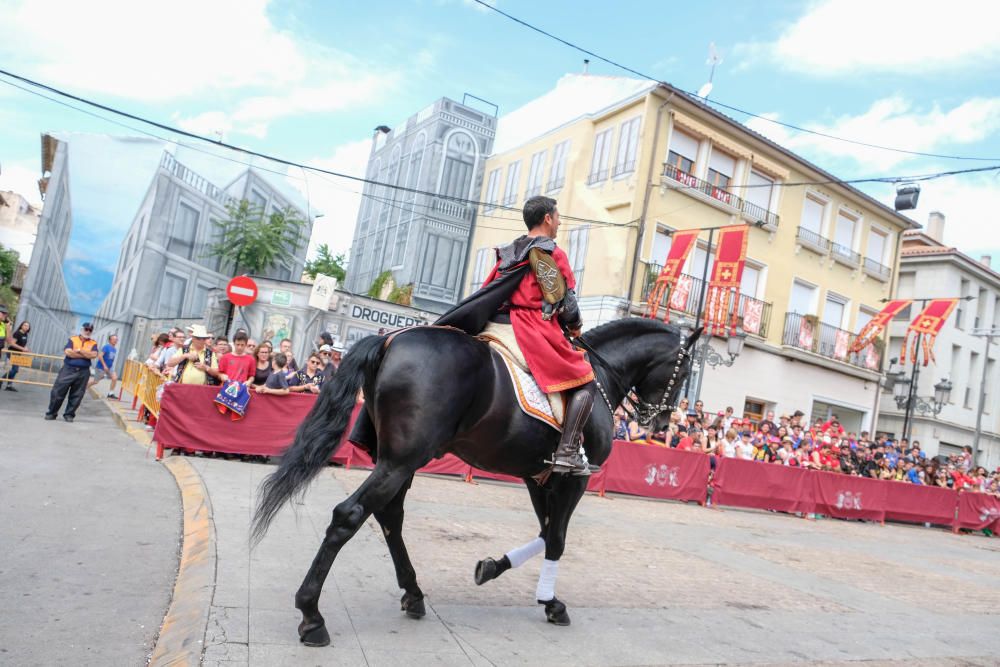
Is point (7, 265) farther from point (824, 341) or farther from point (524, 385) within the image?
point (524, 385)

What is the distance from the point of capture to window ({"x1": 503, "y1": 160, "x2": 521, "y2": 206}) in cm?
2650

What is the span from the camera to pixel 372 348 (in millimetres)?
4051

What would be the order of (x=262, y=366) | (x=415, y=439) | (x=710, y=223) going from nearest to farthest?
(x=415, y=439) < (x=262, y=366) < (x=710, y=223)

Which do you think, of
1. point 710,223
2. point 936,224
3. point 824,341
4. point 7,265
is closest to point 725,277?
point 710,223

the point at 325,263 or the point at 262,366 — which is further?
the point at 325,263

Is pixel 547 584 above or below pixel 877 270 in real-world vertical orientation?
below

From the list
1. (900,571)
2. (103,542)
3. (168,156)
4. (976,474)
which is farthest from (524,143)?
(103,542)

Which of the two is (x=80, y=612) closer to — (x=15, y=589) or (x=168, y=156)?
(x=15, y=589)

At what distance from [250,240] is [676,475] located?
74.0 feet

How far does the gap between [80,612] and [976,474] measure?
2291 cm

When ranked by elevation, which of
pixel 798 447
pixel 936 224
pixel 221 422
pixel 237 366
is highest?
pixel 936 224

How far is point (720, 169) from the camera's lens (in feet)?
75.5

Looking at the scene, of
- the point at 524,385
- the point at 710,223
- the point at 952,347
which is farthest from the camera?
the point at 952,347

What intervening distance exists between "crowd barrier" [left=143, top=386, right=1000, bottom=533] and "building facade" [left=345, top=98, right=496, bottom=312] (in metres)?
15.1
